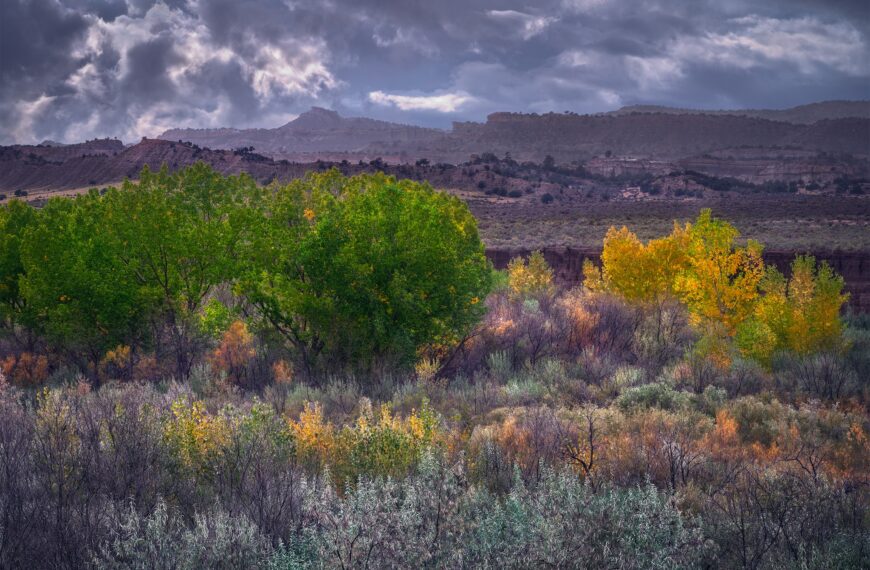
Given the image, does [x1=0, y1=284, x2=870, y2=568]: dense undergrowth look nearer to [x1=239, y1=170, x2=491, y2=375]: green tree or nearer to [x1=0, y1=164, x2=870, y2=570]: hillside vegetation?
[x1=0, y1=164, x2=870, y2=570]: hillside vegetation

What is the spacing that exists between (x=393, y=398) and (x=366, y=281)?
318 centimetres

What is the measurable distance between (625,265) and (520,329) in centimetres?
473

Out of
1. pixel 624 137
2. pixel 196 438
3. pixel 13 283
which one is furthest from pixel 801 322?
pixel 624 137

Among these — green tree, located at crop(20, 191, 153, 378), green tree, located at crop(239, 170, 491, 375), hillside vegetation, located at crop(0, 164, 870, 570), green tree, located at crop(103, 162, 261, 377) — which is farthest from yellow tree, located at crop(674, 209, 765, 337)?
green tree, located at crop(20, 191, 153, 378)

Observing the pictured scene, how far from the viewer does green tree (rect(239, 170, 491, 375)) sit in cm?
1417

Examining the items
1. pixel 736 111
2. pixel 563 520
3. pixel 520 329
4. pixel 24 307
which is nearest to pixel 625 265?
pixel 520 329

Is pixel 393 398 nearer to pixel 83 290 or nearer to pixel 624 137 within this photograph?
pixel 83 290

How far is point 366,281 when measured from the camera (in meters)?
14.2

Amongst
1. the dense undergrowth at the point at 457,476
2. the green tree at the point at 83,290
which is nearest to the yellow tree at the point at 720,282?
the dense undergrowth at the point at 457,476

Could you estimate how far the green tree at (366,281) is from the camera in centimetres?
1417

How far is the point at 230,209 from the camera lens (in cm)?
1703

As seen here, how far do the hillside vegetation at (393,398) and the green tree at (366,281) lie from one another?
0.07 metres

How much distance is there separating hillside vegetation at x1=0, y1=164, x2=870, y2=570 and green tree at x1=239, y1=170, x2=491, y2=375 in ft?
0.22

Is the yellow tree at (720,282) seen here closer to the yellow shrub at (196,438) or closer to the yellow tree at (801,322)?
the yellow tree at (801,322)
